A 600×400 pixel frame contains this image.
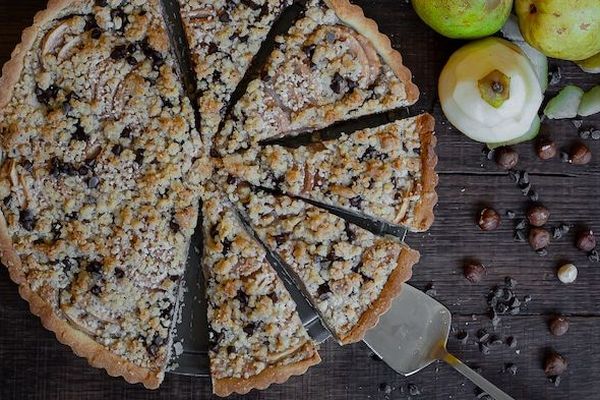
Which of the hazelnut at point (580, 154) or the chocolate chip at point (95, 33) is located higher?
the chocolate chip at point (95, 33)

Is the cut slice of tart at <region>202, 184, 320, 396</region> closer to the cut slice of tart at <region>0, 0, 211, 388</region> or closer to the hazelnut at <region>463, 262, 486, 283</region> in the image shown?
the cut slice of tart at <region>0, 0, 211, 388</region>

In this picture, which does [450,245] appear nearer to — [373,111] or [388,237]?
[388,237]

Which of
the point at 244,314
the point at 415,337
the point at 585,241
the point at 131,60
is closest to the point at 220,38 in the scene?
the point at 131,60

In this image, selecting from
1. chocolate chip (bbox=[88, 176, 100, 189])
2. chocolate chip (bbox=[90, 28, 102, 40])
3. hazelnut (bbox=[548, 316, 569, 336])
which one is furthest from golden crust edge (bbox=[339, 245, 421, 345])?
chocolate chip (bbox=[90, 28, 102, 40])

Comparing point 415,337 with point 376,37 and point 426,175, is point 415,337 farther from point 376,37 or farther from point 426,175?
point 376,37

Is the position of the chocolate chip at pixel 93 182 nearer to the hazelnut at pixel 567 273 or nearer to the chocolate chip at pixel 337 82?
the chocolate chip at pixel 337 82

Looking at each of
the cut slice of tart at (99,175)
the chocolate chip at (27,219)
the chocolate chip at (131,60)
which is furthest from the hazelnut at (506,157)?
the chocolate chip at (27,219)
